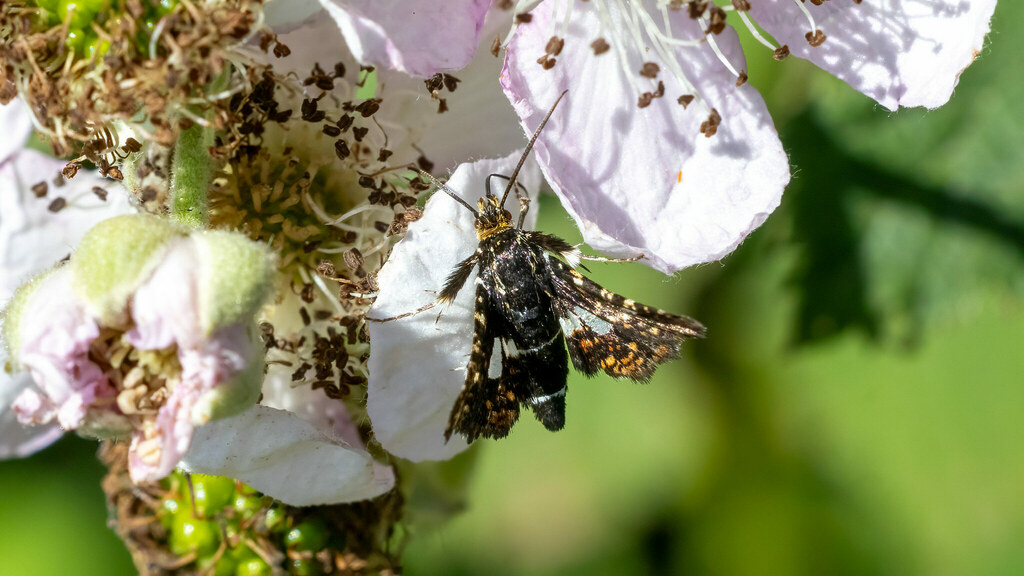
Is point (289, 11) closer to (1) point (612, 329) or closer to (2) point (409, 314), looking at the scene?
(2) point (409, 314)

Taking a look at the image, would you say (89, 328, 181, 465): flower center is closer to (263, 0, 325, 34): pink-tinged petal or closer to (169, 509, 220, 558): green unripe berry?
(263, 0, 325, 34): pink-tinged petal

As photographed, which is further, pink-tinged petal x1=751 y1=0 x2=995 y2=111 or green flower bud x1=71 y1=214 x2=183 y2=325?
pink-tinged petal x1=751 y1=0 x2=995 y2=111

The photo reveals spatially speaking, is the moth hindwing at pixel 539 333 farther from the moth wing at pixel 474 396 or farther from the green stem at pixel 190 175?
the green stem at pixel 190 175

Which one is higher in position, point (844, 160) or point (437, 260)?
point (437, 260)

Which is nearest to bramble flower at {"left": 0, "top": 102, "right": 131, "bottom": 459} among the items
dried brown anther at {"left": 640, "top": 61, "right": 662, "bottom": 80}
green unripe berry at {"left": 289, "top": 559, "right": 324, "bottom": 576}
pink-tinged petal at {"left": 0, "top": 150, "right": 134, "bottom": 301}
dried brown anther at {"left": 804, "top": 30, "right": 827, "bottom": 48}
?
pink-tinged petal at {"left": 0, "top": 150, "right": 134, "bottom": 301}

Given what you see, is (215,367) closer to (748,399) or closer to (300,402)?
(300,402)

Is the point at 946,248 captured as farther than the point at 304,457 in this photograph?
Yes

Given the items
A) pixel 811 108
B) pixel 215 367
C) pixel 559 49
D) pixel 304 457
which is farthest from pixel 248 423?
pixel 811 108
